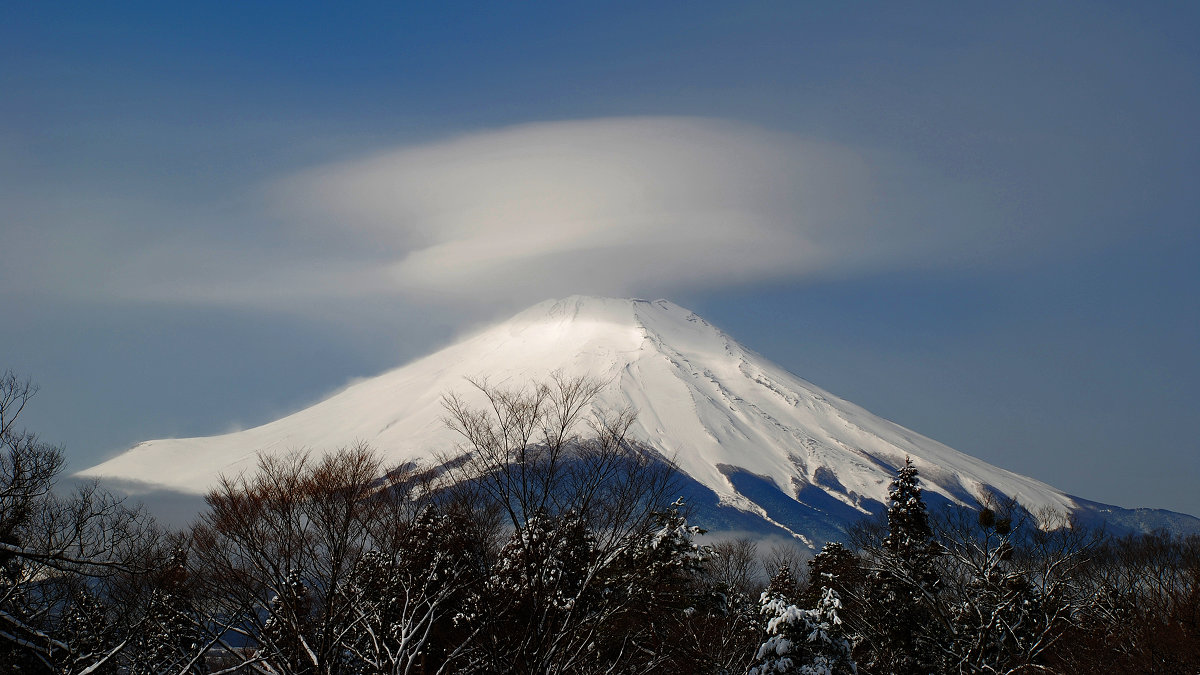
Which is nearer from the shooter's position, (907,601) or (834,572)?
(907,601)

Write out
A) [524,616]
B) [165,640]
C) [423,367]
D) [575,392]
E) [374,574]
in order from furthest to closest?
[423,367] < [165,640] < [524,616] < [374,574] < [575,392]

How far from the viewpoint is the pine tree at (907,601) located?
22.5 meters

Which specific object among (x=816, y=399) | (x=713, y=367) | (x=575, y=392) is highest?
(x=575, y=392)

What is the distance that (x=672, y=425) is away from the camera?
527ft

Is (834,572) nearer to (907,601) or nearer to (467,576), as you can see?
(907,601)

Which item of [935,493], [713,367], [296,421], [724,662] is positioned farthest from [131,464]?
[724,662]

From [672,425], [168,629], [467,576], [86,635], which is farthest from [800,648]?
[672,425]

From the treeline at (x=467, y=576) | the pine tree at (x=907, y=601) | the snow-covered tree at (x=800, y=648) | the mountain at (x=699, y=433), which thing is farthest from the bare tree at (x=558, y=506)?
the mountain at (x=699, y=433)

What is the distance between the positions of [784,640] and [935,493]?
164m

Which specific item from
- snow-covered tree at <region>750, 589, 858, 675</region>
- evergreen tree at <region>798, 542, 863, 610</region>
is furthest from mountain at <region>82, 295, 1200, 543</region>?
snow-covered tree at <region>750, 589, 858, 675</region>

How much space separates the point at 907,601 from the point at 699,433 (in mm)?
139639

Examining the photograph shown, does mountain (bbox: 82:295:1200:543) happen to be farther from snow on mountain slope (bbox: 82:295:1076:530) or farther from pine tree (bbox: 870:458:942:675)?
pine tree (bbox: 870:458:942:675)

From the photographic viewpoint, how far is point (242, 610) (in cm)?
1284

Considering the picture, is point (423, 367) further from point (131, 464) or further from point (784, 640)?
point (784, 640)
